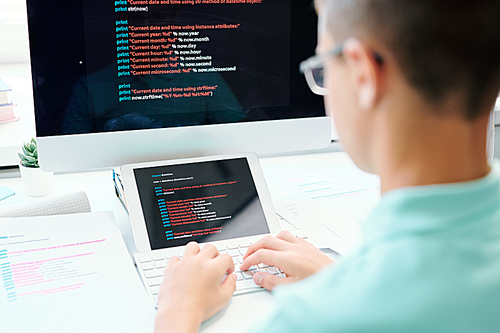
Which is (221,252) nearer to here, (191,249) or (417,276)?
(191,249)

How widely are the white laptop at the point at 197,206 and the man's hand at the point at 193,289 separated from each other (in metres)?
0.05

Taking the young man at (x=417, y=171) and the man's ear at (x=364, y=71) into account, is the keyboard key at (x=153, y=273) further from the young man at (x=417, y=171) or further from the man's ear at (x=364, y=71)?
the man's ear at (x=364, y=71)

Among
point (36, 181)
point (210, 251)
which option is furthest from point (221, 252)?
point (36, 181)

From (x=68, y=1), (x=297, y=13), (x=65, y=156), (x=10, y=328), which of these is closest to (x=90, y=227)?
(x=65, y=156)

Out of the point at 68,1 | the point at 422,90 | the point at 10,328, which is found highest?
the point at 68,1

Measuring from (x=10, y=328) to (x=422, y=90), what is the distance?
1.68 feet

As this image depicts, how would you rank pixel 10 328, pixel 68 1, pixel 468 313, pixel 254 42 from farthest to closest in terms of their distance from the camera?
pixel 254 42
pixel 68 1
pixel 10 328
pixel 468 313

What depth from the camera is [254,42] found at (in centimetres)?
86

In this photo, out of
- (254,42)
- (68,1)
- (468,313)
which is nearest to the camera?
(468,313)

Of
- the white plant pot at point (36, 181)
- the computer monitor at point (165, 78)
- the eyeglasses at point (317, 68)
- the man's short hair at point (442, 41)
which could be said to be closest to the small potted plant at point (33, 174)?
the white plant pot at point (36, 181)

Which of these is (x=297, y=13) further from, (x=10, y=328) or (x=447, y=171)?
(x=10, y=328)

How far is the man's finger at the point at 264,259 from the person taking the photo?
2.26 ft

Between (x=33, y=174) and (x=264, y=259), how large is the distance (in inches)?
22.0

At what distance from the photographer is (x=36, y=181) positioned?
3.26ft
